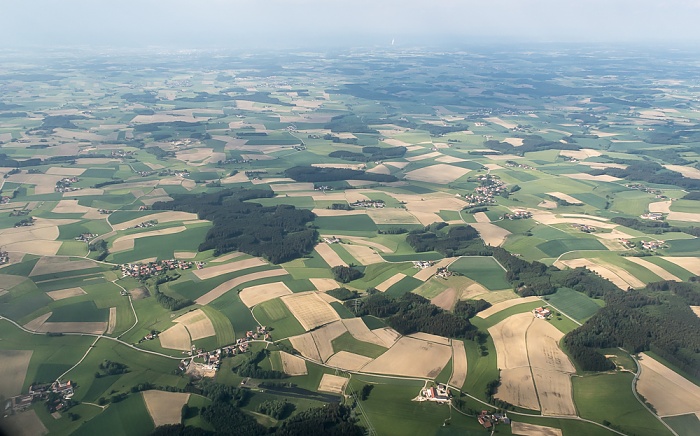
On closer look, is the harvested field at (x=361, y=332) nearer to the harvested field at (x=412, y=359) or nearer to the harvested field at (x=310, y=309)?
the harvested field at (x=412, y=359)

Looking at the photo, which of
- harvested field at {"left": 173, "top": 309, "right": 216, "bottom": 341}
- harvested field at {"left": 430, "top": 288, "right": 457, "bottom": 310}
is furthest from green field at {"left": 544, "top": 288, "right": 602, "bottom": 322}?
harvested field at {"left": 173, "top": 309, "right": 216, "bottom": 341}

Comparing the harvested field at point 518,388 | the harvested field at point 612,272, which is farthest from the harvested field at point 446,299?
the harvested field at point 612,272

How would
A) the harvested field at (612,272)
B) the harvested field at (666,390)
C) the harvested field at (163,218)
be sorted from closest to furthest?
the harvested field at (666,390) → the harvested field at (612,272) → the harvested field at (163,218)

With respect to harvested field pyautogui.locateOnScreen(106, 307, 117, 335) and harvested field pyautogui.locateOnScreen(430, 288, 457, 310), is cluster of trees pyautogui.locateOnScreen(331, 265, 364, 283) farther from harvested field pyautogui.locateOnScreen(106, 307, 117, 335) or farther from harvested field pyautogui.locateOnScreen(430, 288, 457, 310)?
harvested field pyautogui.locateOnScreen(106, 307, 117, 335)

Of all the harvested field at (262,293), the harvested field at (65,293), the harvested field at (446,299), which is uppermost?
the harvested field at (65,293)

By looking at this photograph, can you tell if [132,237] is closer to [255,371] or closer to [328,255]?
[328,255]

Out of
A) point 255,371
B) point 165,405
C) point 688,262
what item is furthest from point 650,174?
point 165,405
